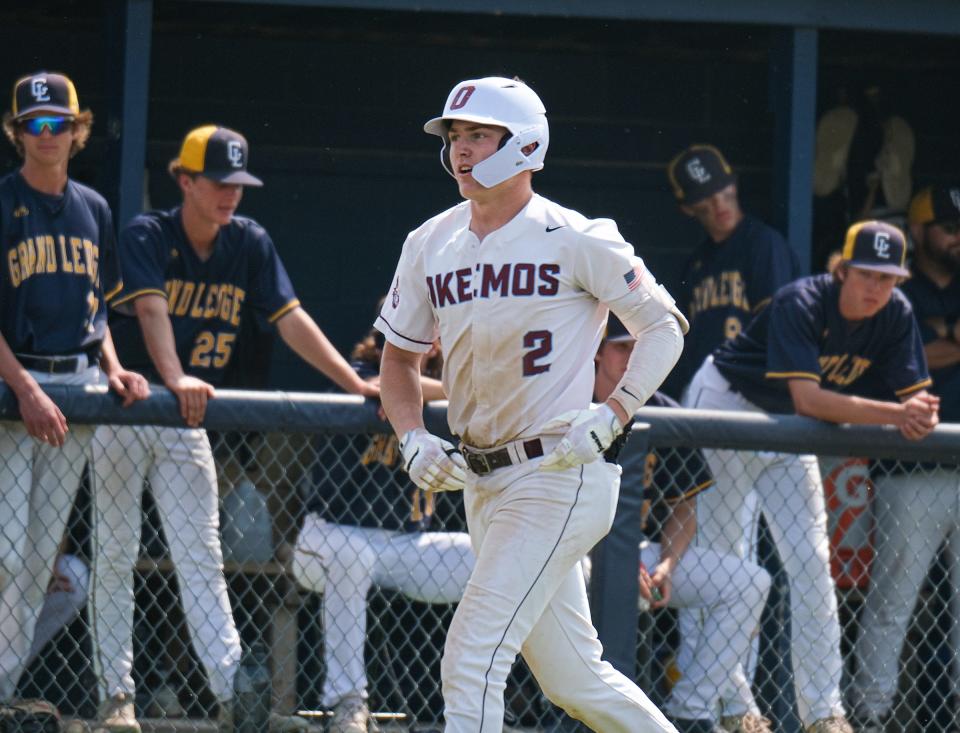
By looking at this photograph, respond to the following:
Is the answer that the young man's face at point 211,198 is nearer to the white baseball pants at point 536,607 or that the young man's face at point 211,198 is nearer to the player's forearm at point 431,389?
the player's forearm at point 431,389

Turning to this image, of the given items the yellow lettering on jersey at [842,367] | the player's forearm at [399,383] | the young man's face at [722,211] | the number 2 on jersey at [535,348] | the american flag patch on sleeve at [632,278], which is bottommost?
the yellow lettering on jersey at [842,367]

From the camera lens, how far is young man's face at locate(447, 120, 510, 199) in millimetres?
3885

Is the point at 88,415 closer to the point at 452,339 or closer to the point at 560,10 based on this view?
the point at 452,339

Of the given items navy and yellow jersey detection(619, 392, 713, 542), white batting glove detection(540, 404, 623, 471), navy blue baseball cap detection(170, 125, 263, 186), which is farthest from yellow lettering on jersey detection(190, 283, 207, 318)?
white batting glove detection(540, 404, 623, 471)

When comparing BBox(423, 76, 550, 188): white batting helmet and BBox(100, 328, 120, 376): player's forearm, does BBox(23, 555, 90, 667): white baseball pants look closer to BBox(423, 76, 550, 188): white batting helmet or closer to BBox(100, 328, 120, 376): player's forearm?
BBox(100, 328, 120, 376): player's forearm

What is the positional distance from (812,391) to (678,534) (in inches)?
27.6

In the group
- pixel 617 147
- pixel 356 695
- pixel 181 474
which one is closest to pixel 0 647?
pixel 181 474

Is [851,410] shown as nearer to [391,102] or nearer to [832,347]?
[832,347]

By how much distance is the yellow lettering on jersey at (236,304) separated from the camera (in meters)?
5.51

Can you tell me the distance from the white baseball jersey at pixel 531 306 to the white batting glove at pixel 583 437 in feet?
0.40

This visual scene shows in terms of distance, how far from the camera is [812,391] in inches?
198

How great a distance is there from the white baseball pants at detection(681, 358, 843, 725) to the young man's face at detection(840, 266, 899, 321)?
54 centimetres

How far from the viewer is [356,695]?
4863 millimetres

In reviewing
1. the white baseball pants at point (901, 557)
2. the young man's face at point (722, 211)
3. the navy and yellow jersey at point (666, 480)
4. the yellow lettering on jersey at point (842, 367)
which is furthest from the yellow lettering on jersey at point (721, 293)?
the white baseball pants at point (901, 557)
